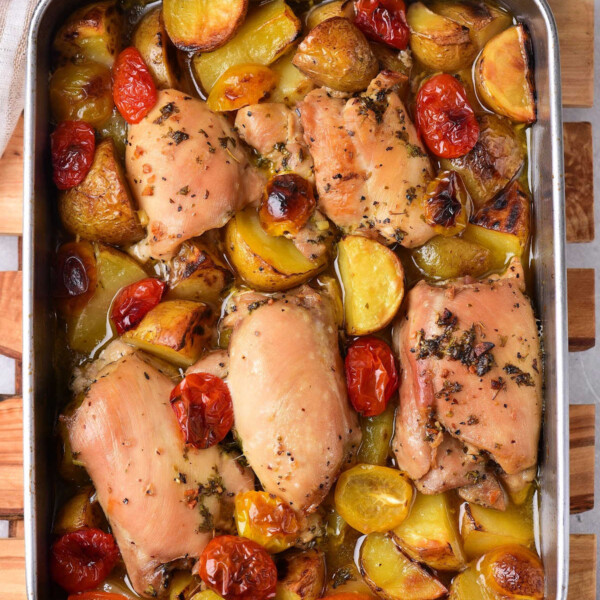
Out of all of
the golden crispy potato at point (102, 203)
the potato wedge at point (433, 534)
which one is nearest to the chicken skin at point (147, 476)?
the golden crispy potato at point (102, 203)

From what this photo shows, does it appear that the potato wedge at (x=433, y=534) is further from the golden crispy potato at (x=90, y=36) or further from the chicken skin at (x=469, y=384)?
the golden crispy potato at (x=90, y=36)

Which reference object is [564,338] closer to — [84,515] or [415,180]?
[415,180]

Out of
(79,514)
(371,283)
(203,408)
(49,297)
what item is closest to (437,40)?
(371,283)

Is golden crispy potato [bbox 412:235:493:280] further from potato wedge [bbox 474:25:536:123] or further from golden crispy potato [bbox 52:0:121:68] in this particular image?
golden crispy potato [bbox 52:0:121:68]

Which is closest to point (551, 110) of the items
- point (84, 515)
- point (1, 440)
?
point (84, 515)

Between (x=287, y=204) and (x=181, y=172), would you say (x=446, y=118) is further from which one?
(x=181, y=172)
